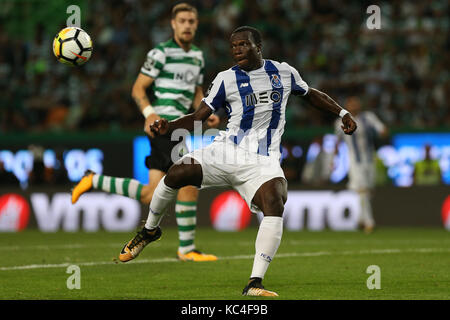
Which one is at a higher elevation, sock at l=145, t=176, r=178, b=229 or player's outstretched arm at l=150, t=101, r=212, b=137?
player's outstretched arm at l=150, t=101, r=212, b=137

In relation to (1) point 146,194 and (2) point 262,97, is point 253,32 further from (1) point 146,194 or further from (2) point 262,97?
(1) point 146,194

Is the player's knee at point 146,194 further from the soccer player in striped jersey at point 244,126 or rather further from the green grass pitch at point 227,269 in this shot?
the soccer player in striped jersey at point 244,126

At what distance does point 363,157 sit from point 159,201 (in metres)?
7.83

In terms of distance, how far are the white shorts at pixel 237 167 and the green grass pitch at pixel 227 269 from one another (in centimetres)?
83

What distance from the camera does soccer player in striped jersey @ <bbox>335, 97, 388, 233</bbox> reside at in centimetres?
1431

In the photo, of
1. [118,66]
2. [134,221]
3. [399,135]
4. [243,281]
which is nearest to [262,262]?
[243,281]

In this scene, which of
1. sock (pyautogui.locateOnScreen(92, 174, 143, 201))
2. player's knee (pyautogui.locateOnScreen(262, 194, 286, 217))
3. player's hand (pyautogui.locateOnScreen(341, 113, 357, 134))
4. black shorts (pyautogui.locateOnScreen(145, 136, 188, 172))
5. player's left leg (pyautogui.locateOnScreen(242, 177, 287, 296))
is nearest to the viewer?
player's left leg (pyautogui.locateOnScreen(242, 177, 287, 296))

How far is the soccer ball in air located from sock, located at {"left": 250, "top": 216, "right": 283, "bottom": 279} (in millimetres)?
2840

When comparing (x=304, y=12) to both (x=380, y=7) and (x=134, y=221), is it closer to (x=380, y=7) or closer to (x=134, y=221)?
(x=380, y=7)

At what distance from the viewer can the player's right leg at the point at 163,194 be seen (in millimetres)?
6879

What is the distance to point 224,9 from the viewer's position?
19391 millimetres

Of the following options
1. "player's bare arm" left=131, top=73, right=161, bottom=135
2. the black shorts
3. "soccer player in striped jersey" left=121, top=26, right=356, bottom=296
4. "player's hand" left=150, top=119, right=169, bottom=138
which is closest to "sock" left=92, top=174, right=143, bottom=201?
the black shorts

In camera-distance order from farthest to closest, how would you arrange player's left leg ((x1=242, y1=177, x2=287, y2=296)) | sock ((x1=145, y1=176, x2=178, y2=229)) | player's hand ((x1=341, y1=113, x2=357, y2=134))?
sock ((x1=145, y1=176, x2=178, y2=229))
player's hand ((x1=341, y1=113, x2=357, y2=134))
player's left leg ((x1=242, y1=177, x2=287, y2=296))

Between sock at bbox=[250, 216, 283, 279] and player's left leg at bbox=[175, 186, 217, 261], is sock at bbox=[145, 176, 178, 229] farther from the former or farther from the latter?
player's left leg at bbox=[175, 186, 217, 261]
